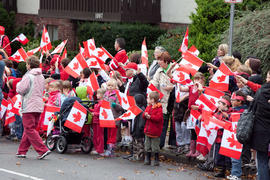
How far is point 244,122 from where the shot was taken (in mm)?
Answer: 8617

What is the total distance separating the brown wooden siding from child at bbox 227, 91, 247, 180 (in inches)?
523

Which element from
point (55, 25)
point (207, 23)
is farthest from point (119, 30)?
point (207, 23)

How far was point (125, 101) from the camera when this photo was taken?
37.6 feet

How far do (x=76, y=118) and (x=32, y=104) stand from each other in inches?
42.1

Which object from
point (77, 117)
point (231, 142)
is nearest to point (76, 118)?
point (77, 117)

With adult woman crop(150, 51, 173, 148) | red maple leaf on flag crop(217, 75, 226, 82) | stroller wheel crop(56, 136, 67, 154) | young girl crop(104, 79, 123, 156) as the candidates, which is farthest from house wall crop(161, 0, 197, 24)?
red maple leaf on flag crop(217, 75, 226, 82)

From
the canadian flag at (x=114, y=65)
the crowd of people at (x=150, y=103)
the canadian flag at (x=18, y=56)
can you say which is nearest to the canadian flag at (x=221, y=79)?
the crowd of people at (x=150, y=103)

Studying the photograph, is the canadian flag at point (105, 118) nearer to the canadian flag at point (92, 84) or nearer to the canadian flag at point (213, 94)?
the canadian flag at point (92, 84)

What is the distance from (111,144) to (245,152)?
8.90 ft

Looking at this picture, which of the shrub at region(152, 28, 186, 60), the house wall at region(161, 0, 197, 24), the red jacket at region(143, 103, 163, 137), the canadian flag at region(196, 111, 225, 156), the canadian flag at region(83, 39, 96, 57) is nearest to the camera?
the canadian flag at region(196, 111, 225, 156)

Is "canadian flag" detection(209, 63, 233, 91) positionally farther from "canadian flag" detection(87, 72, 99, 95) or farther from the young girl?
"canadian flag" detection(87, 72, 99, 95)

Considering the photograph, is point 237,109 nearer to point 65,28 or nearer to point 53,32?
point 65,28

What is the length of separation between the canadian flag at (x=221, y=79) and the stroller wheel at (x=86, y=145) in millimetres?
2831

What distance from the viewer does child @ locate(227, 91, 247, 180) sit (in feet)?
31.8
